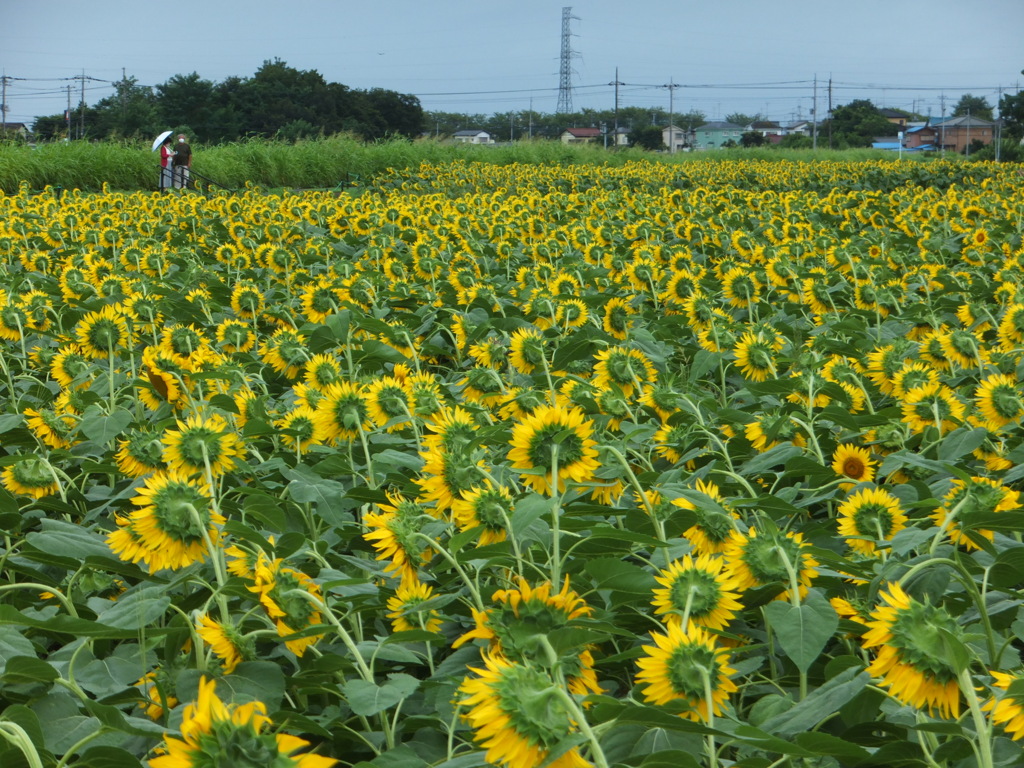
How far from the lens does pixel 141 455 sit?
1.80 meters

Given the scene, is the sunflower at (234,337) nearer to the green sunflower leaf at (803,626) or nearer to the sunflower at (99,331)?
the sunflower at (99,331)

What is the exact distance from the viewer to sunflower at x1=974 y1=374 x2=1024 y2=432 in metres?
2.20

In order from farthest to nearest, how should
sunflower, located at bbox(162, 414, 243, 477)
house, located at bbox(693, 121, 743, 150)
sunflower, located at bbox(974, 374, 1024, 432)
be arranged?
house, located at bbox(693, 121, 743, 150)
sunflower, located at bbox(974, 374, 1024, 432)
sunflower, located at bbox(162, 414, 243, 477)

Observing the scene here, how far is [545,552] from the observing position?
1.47 m

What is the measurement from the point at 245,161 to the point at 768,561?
14.6 meters

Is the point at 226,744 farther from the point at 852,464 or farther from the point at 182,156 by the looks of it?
the point at 182,156

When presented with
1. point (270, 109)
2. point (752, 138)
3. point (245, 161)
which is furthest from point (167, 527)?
point (752, 138)

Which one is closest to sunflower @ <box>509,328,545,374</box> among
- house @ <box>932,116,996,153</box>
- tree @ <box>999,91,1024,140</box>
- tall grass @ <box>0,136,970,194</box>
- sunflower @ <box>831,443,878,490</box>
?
sunflower @ <box>831,443,878,490</box>

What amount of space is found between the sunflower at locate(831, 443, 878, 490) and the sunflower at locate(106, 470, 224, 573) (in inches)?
48.0

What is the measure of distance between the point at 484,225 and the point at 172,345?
13.0 ft

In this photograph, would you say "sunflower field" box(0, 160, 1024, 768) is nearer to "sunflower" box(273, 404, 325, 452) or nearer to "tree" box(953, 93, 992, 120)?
"sunflower" box(273, 404, 325, 452)

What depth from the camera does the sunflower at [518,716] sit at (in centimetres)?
81

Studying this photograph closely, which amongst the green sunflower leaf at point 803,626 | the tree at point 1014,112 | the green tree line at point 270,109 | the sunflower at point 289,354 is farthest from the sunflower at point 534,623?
the tree at point 1014,112

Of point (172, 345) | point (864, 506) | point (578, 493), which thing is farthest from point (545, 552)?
point (172, 345)
